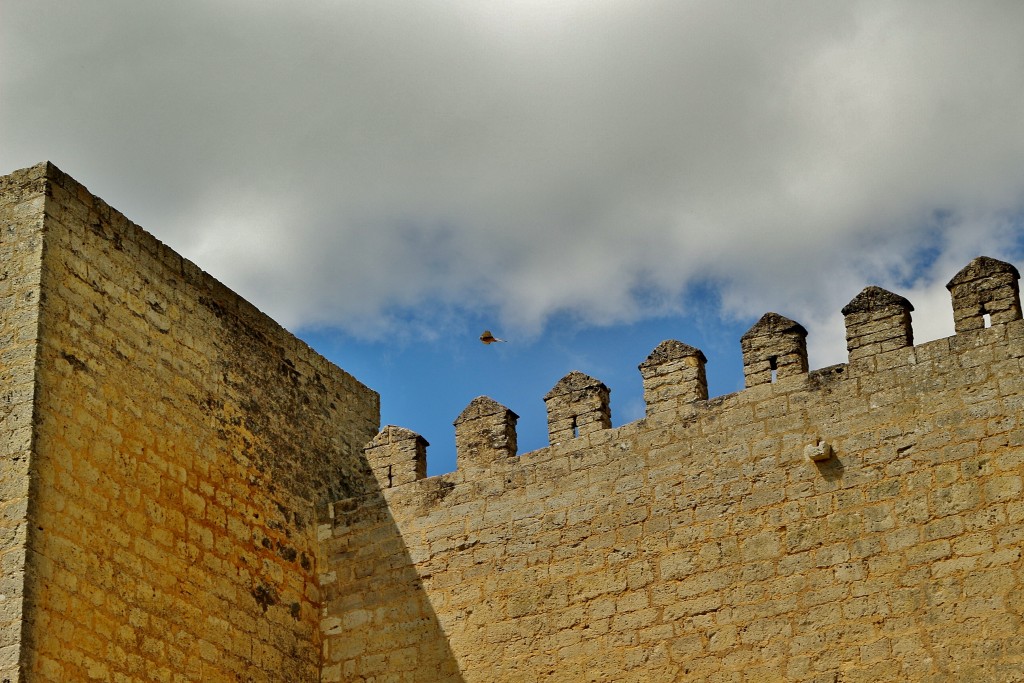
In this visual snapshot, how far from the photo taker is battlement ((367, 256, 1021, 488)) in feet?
28.7

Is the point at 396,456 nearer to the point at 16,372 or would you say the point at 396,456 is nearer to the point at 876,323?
the point at 16,372

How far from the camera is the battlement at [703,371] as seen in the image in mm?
8742

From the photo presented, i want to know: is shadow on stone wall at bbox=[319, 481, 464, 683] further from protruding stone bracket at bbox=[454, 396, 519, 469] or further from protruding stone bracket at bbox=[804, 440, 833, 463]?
protruding stone bracket at bbox=[804, 440, 833, 463]

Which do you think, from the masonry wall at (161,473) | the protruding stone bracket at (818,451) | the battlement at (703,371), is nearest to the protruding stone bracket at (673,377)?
the battlement at (703,371)

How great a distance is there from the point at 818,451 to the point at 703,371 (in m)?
1.04

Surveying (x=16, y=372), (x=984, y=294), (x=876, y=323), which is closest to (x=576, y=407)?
(x=876, y=323)

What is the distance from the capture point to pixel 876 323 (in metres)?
8.99

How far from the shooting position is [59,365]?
843 cm

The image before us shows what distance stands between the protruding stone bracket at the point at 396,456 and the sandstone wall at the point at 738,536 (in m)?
0.13

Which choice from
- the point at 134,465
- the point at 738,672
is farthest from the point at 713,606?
the point at 134,465

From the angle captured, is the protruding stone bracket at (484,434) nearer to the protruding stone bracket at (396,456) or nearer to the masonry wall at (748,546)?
the masonry wall at (748,546)

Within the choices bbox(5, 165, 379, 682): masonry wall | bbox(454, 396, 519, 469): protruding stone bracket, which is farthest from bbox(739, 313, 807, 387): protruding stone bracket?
bbox(5, 165, 379, 682): masonry wall

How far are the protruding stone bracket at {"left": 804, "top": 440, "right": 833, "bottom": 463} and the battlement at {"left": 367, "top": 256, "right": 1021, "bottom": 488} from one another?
38cm

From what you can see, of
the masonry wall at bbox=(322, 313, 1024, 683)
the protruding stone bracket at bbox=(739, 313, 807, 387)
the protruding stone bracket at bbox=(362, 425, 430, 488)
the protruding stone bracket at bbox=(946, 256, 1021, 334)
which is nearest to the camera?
the masonry wall at bbox=(322, 313, 1024, 683)
